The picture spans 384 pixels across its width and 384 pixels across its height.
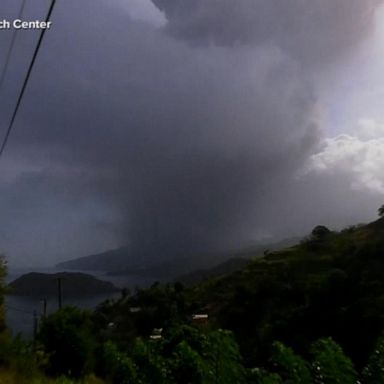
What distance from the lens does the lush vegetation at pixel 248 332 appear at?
6.63m

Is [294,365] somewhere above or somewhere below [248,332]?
above

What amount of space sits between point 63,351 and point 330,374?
1567cm

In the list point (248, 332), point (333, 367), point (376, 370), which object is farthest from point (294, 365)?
point (248, 332)

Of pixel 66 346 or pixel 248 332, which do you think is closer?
pixel 66 346

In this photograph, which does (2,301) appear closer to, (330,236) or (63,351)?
(63,351)

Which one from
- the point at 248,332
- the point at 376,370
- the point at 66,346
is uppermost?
the point at 376,370

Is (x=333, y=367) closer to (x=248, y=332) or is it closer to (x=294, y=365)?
(x=294, y=365)

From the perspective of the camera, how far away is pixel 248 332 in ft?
153

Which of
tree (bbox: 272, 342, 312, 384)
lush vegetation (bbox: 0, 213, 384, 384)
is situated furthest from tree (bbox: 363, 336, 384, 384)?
tree (bbox: 272, 342, 312, 384)

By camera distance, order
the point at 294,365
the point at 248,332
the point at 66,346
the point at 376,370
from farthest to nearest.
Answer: the point at 248,332 → the point at 66,346 → the point at 294,365 → the point at 376,370

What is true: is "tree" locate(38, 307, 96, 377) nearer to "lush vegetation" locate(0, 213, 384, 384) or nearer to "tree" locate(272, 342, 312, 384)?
"lush vegetation" locate(0, 213, 384, 384)

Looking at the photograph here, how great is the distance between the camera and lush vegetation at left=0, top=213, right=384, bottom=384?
663 cm

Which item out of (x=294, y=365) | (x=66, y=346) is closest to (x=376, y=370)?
(x=294, y=365)

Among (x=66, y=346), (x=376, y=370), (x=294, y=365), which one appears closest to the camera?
(x=376, y=370)
